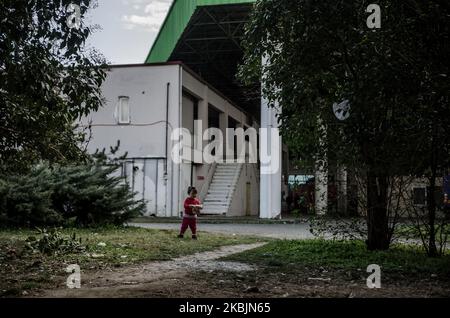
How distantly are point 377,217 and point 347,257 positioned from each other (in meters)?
1.25

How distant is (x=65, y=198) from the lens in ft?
55.8

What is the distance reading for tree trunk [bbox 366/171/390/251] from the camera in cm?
1034

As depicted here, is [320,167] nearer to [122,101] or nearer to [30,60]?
[30,60]

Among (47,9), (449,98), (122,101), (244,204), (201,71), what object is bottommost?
(244,204)

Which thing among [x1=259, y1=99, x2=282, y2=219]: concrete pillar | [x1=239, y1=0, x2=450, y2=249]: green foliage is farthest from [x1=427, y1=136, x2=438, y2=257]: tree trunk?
[x1=259, y1=99, x2=282, y2=219]: concrete pillar

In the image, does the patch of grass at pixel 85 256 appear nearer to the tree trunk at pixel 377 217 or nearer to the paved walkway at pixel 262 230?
the paved walkway at pixel 262 230

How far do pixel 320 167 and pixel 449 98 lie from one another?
4.48 meters

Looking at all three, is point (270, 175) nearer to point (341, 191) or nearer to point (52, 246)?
point (341, 191)

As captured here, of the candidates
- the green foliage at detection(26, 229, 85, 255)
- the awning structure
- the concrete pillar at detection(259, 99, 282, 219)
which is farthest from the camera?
the awning structure

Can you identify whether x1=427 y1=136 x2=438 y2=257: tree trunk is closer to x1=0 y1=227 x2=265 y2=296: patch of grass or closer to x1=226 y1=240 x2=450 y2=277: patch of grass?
x1=226 y1=240 x2=450 y2=277: patch of grass

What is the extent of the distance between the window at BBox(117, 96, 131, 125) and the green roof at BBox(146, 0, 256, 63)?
216 inches

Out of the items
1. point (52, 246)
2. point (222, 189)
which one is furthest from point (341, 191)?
point (222, 189)

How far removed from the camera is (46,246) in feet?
33.4
